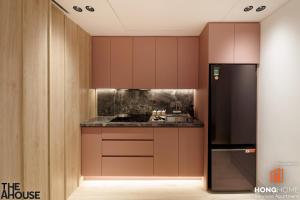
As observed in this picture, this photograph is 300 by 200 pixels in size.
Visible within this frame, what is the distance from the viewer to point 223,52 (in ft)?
9.34

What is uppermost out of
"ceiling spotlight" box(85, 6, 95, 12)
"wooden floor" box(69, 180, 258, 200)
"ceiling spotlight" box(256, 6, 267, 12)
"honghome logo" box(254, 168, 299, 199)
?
"ceiling spotlight" box(85, 6, 95, 12)

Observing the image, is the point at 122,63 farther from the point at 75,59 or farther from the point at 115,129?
the point at 115,129

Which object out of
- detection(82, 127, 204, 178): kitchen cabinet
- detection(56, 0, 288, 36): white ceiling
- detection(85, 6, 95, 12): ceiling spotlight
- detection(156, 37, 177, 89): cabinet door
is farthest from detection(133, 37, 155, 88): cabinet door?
detection(85, 6, 95, 12): ceiling spotlight

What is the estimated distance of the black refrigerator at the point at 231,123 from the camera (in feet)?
9.27

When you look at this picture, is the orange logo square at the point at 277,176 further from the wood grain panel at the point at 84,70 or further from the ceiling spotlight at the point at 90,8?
the ceiling spotlight at the point at 90,8

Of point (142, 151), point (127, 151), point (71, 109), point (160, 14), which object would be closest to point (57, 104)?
point (71, 109)

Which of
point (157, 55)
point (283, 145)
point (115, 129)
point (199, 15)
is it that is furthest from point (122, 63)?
point (283, 145)

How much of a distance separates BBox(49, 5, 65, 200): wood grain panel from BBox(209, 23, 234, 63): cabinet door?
6.42 feet

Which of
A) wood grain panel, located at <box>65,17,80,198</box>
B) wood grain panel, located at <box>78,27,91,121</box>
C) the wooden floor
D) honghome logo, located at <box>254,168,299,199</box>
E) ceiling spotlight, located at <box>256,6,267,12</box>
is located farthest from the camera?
wood grain panel, located at <box>78,27,91,121</box>

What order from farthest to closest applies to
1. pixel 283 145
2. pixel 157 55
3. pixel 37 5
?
pixel 157 55 < pixel 283 145 < pixel 37 5

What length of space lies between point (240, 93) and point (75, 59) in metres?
2.35

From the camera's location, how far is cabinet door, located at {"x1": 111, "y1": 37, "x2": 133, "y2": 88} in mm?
3604

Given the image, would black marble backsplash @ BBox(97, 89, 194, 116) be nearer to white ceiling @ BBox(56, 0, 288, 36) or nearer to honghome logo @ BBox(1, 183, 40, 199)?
white ceiling @ BBox(56, 0, 288, 36)

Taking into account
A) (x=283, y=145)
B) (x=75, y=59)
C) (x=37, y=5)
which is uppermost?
(x=37, y=5)
